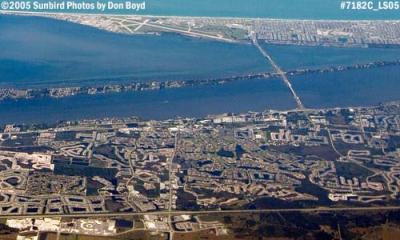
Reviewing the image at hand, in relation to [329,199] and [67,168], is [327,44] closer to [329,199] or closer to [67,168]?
[329,199]

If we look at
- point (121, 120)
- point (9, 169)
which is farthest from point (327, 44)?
point (9, 169)

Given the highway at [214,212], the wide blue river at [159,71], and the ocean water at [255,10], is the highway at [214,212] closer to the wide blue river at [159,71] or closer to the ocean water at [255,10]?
the wide blue river at [159,71]

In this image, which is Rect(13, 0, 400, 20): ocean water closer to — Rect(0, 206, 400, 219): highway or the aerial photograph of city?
the aerial photograph of city

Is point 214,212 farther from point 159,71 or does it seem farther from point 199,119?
point 159,71

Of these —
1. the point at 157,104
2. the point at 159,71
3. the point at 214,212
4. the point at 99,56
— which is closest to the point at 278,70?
the point at 159,71

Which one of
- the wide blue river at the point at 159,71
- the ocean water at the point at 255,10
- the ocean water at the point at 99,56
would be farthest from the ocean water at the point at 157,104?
the ocean water at the point at 255,10

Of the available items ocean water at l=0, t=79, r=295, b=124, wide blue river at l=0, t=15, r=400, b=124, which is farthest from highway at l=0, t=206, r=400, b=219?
wide blue river at l=0, t=15, r=400, b=124
